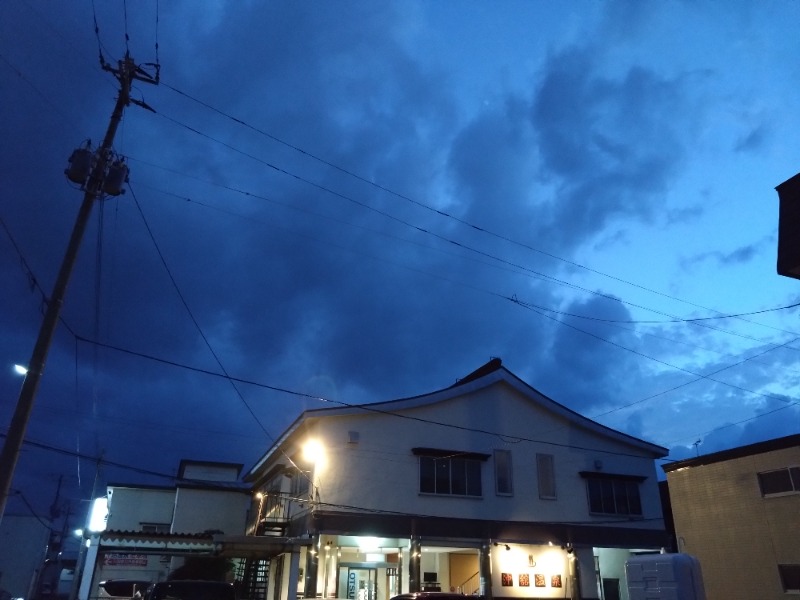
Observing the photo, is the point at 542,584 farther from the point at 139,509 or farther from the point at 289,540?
the point at 139,509

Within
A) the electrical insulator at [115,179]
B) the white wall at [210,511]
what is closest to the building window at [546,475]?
the white wall at [210,511]

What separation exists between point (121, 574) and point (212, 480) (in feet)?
24.3

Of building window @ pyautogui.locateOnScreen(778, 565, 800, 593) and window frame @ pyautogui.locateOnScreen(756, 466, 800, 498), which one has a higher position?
window frame @ pyautogui.locateOnScreen(756, 466, 800, 498)

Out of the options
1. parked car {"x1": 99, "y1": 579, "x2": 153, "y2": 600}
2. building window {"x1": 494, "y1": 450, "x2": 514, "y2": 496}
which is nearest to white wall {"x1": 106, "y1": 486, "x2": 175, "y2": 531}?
parked car {"x1": 99, "y1": 579, "x2": 153, "y2": 600}

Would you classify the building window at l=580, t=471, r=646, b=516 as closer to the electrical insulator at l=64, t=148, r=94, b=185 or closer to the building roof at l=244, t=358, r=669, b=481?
the building roof at l=244, t=358, r=669, b=481

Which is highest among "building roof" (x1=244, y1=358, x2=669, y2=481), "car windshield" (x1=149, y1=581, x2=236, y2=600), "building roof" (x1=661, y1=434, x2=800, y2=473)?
"building roof" (x1=244, y1=358, x2=669, y2=481)

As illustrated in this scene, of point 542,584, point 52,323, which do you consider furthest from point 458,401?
point 52,323

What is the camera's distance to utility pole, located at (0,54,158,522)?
9141 mm

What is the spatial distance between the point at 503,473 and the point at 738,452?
9892mm

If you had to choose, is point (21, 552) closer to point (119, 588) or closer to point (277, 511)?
point (119, 588)

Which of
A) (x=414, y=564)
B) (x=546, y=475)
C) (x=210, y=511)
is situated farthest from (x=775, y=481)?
(x=210, y=511)

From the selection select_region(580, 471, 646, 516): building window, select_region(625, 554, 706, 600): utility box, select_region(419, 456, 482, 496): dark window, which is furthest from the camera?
select_region(580, 471, 646, 516): building window

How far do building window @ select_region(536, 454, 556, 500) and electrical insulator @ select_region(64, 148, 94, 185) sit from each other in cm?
1930

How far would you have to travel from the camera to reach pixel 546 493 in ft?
75.0
